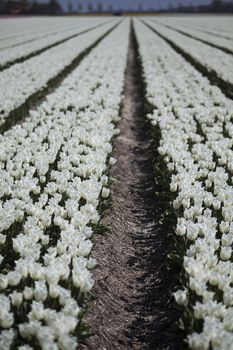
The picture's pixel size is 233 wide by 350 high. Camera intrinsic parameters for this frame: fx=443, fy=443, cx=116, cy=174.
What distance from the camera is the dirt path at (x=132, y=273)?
401 centimetres

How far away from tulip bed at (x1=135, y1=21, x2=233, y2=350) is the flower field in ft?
0.05

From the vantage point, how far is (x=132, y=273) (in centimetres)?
503

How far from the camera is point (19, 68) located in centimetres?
1569

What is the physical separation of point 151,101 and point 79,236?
7.34 m

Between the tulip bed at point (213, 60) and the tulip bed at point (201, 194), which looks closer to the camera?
the tulip bed at point (201, 194)

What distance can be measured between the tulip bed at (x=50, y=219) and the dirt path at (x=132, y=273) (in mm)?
363

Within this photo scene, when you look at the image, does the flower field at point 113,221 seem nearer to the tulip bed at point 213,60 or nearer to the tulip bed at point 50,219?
the tulip bed at point 50,219

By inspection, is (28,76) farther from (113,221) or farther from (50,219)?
(50,219)

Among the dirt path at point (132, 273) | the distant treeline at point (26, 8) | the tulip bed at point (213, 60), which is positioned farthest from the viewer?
the distant treeline at point (26, 8)

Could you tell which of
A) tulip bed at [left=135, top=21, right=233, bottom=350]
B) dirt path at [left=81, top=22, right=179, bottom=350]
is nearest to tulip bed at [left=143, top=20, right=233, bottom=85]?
tulip bed at [left=135, top=21, right=233, bottom=350]

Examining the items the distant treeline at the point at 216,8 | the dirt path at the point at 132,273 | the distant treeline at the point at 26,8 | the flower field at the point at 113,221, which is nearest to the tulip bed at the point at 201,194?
the flower field at the point at 113,221

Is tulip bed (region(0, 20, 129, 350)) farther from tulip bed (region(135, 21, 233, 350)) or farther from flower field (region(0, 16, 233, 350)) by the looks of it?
tulip bed (region(135, 21, 233, 350))

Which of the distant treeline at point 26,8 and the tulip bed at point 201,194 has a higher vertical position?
the tulip bed at point 201,194

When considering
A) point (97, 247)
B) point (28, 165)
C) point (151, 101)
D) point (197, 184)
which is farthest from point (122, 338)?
point (151, 101)
